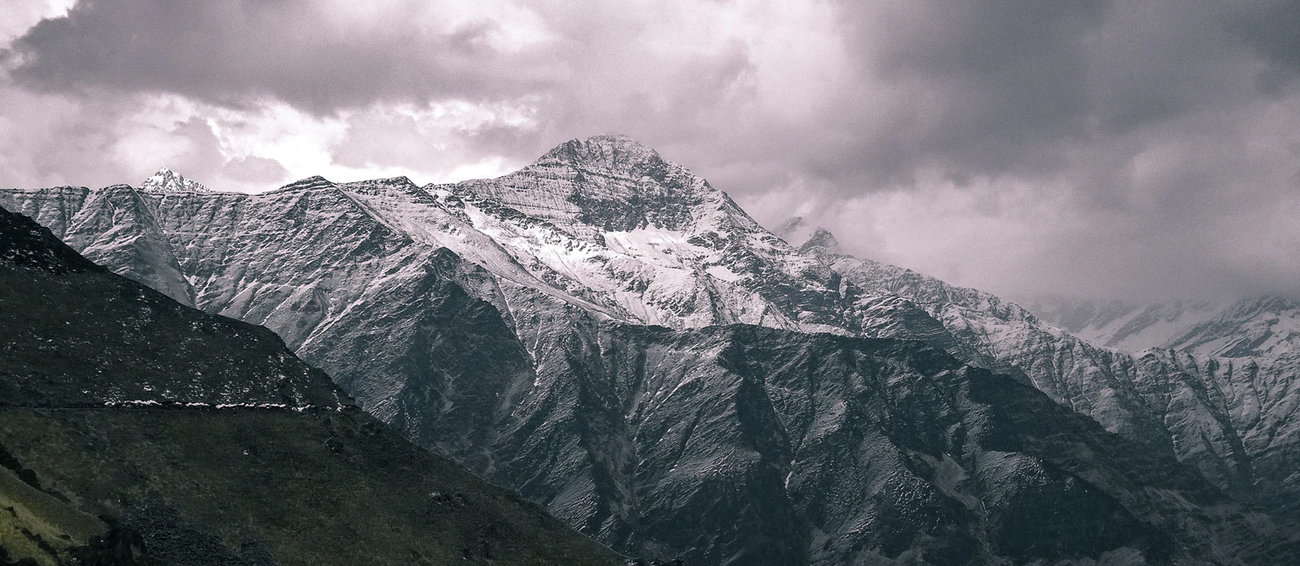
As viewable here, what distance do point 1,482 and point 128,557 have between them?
21.3 metres

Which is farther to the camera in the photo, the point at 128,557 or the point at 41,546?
the point at 128,557

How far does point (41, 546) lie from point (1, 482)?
1569 centimetres

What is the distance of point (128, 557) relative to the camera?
199 meters

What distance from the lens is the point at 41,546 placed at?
612 ft

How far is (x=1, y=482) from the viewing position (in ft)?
642

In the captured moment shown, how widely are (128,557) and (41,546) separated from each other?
14801mm
